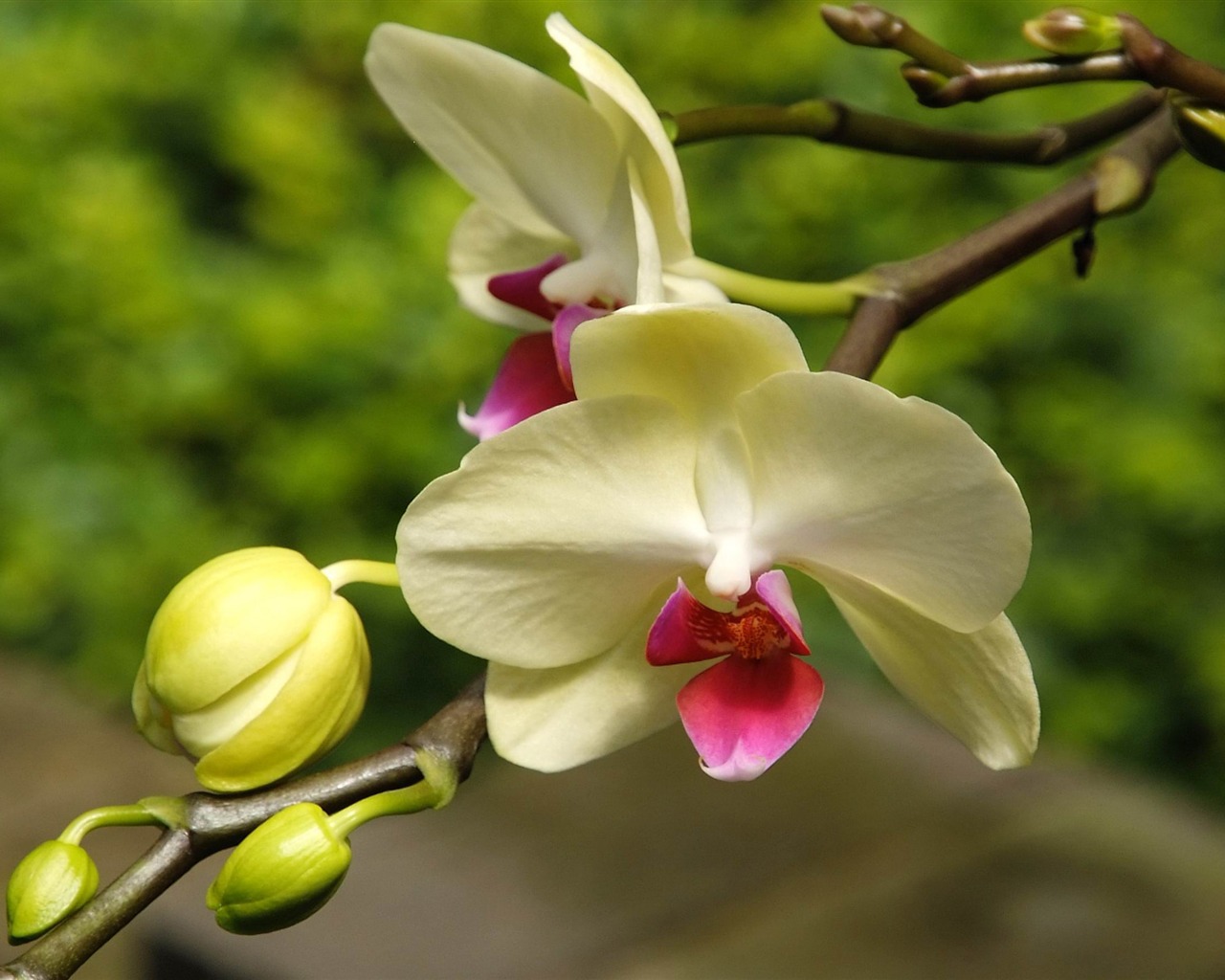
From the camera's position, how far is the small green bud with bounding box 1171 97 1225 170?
34cm

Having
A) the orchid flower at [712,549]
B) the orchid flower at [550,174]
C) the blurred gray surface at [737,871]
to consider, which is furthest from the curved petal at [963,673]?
the blurred gray surface at [737,871]

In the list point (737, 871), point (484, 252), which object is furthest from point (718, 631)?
point (737, 871)

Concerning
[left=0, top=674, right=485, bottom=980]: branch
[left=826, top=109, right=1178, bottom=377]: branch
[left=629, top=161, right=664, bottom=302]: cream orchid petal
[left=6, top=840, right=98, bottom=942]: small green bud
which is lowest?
[left=0, top=674, right=485, bottom=980]: branch

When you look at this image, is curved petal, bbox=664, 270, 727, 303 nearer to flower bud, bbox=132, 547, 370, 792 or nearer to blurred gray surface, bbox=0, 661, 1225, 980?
flower bud, bbox=132, 547, 370, 792

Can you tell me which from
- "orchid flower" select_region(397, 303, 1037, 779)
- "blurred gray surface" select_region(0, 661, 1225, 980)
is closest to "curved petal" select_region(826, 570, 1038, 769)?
"orchid flower" select_region(397, 303, 1037, 779)

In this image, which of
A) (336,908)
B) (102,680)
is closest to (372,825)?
(336,908)

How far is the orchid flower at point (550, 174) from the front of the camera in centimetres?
39

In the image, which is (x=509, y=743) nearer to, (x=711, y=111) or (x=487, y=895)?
(x=711, y=111)

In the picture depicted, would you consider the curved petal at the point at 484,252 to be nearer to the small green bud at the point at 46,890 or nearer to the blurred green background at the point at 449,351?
the small green bud at the point at 46,890

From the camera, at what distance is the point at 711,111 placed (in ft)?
1.28

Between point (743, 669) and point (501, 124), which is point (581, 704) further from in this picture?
point (501, 124)

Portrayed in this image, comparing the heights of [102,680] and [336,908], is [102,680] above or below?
below

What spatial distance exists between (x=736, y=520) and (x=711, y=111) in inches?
4.2

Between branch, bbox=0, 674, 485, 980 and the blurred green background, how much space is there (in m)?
1.14
